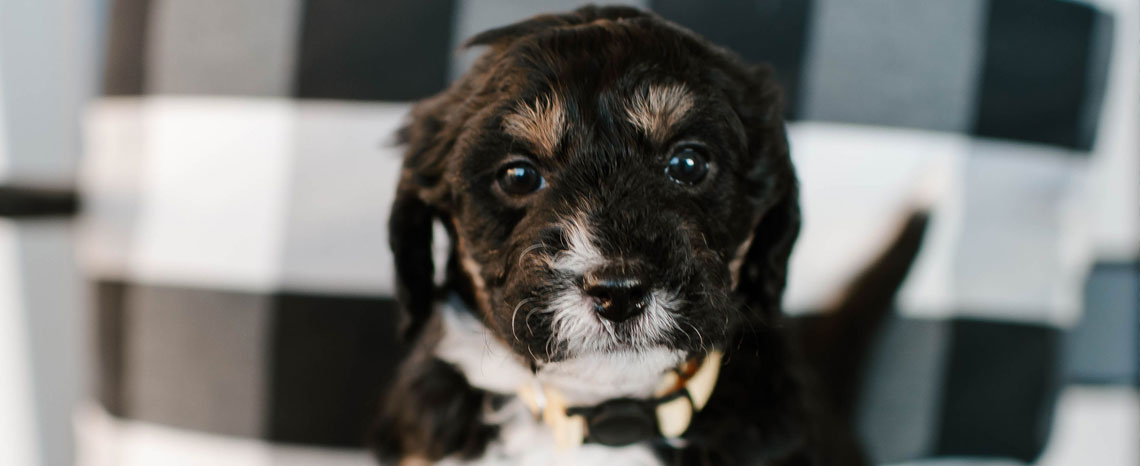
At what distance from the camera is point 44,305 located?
195cm

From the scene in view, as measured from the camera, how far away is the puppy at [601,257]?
954mm

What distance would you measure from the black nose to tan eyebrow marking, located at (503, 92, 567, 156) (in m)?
0.23

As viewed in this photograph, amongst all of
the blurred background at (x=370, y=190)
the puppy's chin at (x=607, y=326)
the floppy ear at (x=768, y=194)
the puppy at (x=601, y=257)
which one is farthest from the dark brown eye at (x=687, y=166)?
the blurred background at (x=370, y=190)

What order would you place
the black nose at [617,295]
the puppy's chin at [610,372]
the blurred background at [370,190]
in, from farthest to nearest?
the blurred background at [370,190] → the puppy's chin at [610,372] → the black nose at [617,295]

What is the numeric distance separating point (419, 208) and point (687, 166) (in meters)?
0.48

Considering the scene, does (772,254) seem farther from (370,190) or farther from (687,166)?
(370,190)

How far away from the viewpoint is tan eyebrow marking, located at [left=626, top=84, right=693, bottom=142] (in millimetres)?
990

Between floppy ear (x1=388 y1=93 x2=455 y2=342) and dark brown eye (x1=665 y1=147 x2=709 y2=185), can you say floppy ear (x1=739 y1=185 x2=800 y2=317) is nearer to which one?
dark brown eye (x1=665 y1=147 x2=709 y2=185)

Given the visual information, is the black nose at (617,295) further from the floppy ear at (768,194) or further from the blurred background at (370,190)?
the blurred background at (370,190)

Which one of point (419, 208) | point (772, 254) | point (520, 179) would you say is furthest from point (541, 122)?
point (772, 254)

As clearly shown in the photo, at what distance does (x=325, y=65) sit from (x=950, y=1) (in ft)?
4.50

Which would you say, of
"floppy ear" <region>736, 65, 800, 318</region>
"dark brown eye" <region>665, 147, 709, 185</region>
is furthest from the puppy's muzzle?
"floppy ear" <region>736, 65, 800, 318</region>

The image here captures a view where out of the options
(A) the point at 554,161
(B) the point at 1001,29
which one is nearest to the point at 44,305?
(A) the point at 554,161

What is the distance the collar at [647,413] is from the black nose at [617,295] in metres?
0.29
